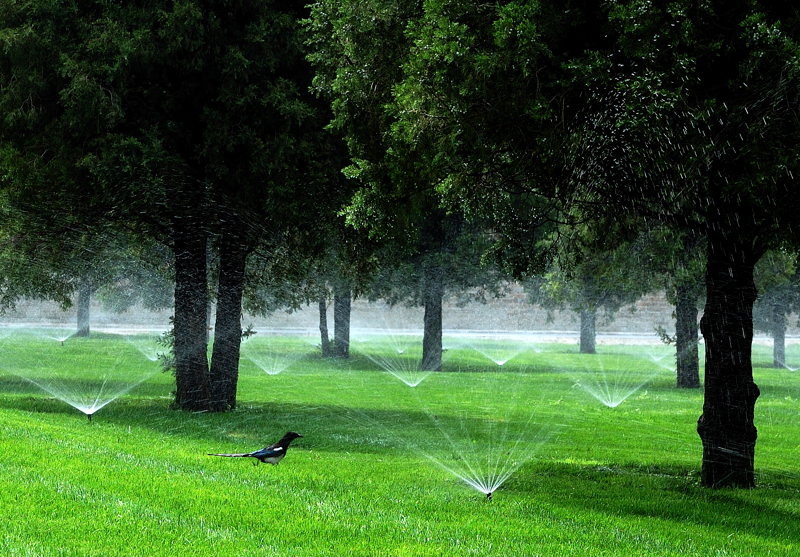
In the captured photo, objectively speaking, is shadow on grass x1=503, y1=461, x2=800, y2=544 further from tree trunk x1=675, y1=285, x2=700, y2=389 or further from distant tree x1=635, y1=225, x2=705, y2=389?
tree trunk x1=675, y1=285, x2=700, y2=389

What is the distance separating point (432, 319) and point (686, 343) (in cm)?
1035

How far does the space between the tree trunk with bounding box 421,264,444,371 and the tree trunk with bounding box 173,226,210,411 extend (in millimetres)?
18039

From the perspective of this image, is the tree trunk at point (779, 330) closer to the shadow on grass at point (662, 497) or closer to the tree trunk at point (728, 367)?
the shadow on grass at point (662, 497)

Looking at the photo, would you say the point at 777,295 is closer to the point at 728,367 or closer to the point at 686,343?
the point at 686,343

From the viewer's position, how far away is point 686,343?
31641mm

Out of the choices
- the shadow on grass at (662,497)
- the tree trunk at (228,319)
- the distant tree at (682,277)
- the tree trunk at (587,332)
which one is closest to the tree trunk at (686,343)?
the distant tree at (682,277)

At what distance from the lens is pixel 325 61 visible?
565 inches

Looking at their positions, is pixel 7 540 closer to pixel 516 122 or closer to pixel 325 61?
pixel 516 122

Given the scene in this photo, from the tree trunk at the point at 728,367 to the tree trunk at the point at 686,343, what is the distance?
20286mm

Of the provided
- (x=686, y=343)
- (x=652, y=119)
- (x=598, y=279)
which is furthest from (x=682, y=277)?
(x=652, y=119)

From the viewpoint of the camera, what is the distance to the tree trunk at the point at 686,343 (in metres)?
31.5

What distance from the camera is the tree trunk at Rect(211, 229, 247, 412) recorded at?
19297mm

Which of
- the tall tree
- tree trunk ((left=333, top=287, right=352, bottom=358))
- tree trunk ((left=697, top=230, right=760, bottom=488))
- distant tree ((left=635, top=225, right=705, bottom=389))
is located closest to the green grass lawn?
tree trunk ((left=697, top=230, right=760, bottom=488))

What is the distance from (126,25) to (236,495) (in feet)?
36.2
